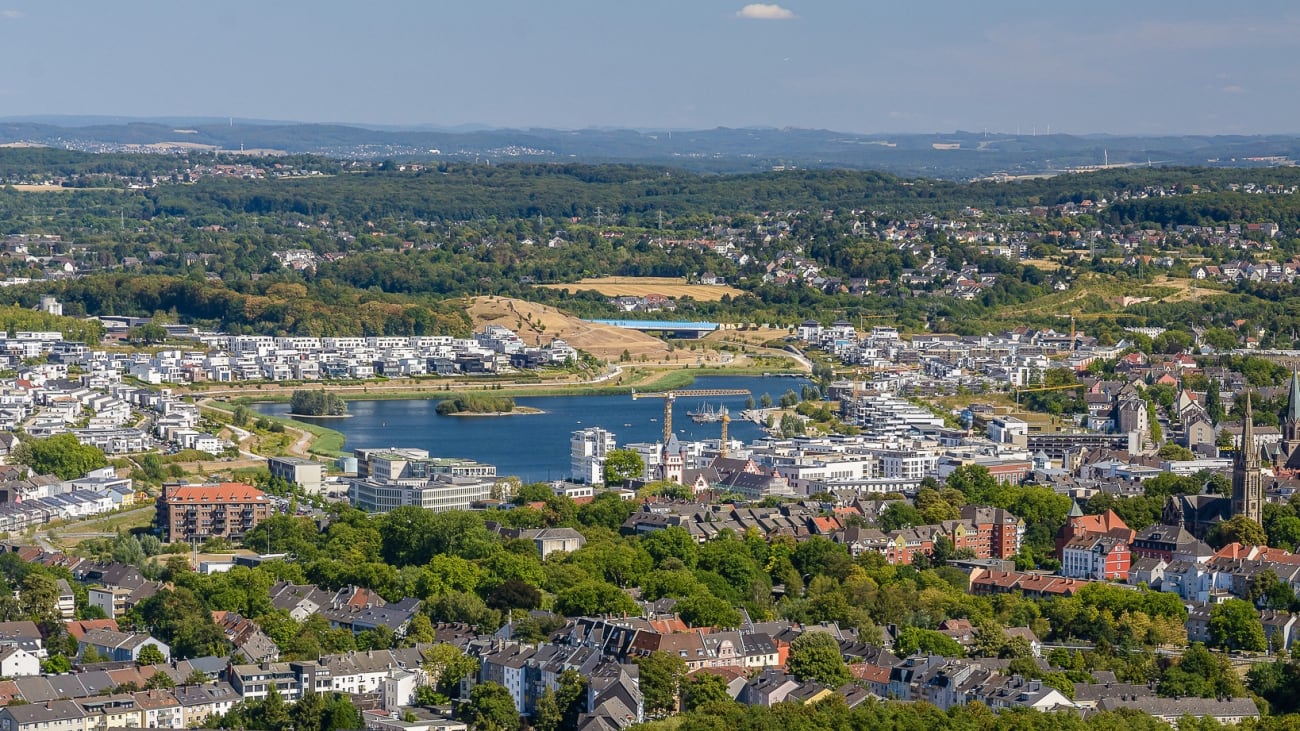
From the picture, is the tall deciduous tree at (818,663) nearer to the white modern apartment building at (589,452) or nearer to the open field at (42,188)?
the white modern apartment building at (589,452)

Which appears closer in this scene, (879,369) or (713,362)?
(879,369)

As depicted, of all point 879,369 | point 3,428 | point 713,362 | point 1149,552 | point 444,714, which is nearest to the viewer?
point 444,714

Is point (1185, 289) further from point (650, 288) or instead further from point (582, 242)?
point (582, 242)

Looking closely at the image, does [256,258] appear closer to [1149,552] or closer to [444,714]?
[1149,552]

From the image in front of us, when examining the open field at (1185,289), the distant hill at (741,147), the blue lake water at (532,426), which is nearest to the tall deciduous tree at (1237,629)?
the blue lake water at (532,426)

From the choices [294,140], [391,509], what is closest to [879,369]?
[391,509]

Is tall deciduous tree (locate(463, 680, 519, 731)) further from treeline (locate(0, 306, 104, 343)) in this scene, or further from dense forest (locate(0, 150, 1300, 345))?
dense forest (locate(0, 150, 1300, 345))
